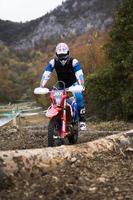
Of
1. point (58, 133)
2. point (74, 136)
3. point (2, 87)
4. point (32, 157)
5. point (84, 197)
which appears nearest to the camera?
point (84, 197)

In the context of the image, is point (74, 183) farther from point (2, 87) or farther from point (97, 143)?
point (2, 87)

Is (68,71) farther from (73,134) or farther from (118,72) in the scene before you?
(118,72)

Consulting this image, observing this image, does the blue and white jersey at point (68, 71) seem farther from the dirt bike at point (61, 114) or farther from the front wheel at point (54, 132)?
the front wheel at point (54, 132)

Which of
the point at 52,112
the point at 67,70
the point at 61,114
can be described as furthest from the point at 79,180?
the point at 67,70

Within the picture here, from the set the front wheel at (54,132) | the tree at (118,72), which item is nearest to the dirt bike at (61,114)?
the front wheel at (54,132)

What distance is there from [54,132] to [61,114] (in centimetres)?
46

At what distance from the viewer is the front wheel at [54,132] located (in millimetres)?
8915

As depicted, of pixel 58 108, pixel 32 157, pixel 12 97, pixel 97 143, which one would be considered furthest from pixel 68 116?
pixel 12 97

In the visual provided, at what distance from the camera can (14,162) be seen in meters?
5.94

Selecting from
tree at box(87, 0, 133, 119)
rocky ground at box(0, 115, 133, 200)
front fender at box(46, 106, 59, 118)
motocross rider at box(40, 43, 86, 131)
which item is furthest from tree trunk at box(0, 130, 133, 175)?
tree at box(87, 0, 133, 119)

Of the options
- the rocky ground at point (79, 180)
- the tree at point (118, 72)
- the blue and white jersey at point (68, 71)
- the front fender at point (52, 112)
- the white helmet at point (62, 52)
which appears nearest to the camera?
the rocky ground at point (79, 180)

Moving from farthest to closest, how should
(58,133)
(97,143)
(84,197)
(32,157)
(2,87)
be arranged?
(2,87), (58,133), (97,143), (32,157), (84,197)

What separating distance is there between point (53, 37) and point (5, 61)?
1284 inches

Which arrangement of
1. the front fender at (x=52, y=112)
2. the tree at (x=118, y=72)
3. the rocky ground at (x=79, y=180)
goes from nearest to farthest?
the rocky ground at (x=79, y=180) < the front fender at (x=52, y=112) < the tree at (x=118, y=72)
